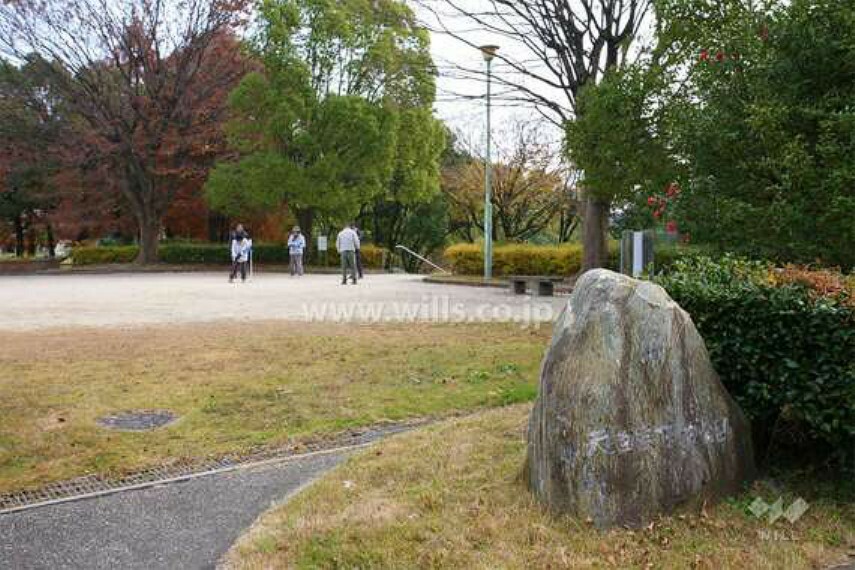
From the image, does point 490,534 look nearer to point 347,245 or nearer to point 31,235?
point 347,245

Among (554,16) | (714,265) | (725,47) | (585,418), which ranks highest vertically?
(554,16)

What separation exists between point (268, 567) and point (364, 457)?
1425 millimetres

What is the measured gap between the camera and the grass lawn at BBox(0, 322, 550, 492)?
15.3 ft

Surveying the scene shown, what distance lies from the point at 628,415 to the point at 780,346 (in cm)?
89

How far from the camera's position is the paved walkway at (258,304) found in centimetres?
1115

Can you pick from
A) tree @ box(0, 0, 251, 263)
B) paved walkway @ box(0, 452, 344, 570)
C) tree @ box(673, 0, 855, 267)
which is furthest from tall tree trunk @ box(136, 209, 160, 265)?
paved walkway @ box(0, 452, 344, 570)

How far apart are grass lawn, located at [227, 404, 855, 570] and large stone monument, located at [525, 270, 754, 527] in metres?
0.12

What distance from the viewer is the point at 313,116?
27141mm

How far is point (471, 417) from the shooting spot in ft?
17.0

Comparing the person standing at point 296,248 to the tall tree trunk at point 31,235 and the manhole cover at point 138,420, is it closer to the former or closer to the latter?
the manhole cover at point 138,420

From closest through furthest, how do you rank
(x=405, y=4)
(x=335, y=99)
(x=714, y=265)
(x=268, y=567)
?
(x=268, y=567)
(x=714, y=265)
(x=405, y=4)
(x=335, y=99)

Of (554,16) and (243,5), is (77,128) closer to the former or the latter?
(243,5)

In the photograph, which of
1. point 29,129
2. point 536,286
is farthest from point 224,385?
point 29,129

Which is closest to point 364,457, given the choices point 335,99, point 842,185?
point 842,185
